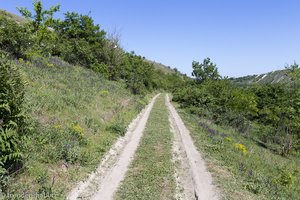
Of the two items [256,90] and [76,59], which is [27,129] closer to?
[76,59]

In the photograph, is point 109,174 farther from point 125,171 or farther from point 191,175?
point 191,175

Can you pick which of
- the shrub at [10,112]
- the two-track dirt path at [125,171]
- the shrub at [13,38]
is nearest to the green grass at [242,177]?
the two-track dirt path at [125,171]

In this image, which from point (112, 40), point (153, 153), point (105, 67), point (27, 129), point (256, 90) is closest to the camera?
point (27, 129)

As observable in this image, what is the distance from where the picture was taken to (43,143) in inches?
369

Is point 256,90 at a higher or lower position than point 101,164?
higher

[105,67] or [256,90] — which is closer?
[105,67]

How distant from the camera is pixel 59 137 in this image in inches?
409

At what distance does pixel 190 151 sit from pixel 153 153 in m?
2.03

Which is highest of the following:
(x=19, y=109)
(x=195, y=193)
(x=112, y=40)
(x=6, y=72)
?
(x=112, y=40)

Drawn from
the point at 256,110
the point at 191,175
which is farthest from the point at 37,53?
the point at 256,110

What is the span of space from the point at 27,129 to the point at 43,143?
2.24m

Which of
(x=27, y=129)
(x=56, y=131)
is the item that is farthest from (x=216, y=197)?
(x=56, y=131)

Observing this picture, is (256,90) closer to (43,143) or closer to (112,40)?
(112,40)

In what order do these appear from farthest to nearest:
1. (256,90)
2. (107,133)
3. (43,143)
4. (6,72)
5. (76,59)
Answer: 1. (256,90)
2. (76,59)
3. (107,133)
4. (43,143)
5. (6,72)
